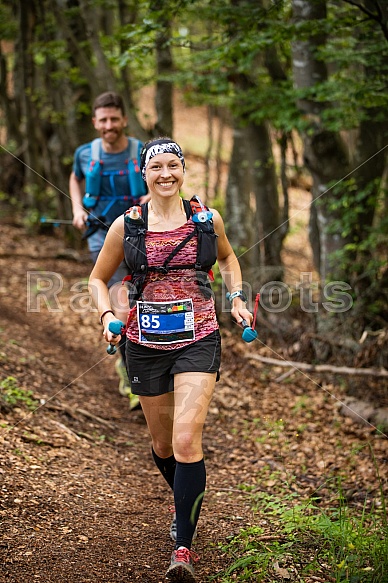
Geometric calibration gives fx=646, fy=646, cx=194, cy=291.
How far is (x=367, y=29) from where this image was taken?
6023 millimetres

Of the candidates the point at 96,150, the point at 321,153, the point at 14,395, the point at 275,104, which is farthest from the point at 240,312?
the point at 275,104

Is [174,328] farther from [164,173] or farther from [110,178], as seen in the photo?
[110,178]

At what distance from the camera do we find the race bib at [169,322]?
3557 millimetres

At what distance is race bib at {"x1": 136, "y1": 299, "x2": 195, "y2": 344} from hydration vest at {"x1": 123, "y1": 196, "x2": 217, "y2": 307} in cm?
14

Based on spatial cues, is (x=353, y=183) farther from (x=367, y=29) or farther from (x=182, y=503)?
(x=182, y=503)

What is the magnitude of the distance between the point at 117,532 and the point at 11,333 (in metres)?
4.52

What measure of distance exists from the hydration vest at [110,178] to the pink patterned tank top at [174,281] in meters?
2.44

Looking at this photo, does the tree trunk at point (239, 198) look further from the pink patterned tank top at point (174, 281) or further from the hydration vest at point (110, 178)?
the pink patterned tank top at point (174, 281)

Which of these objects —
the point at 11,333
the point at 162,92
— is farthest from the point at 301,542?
the point at 162,92

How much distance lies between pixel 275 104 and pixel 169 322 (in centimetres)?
588

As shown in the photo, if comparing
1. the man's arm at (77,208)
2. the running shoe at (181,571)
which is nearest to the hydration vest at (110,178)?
the man's arm at (77,208)

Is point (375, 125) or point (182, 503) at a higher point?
point (375, 125)

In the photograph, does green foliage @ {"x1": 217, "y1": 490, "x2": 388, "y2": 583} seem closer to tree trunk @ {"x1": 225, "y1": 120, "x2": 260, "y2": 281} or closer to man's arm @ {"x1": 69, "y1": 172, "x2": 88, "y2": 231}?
man's arm @ {"x1": 69, "y1": 172, "x2": 88, "y2": 231}

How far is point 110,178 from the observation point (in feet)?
19.7
